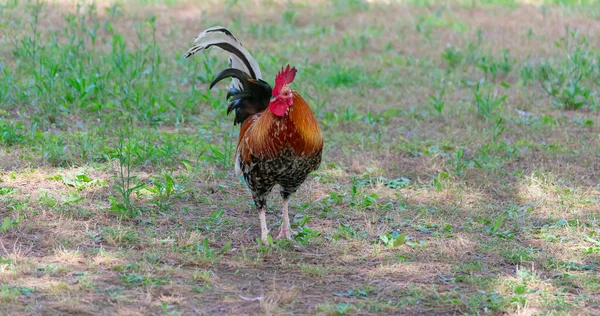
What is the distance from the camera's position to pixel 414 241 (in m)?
5.10

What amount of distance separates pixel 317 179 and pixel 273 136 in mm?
1735

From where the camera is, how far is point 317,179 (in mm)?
6277

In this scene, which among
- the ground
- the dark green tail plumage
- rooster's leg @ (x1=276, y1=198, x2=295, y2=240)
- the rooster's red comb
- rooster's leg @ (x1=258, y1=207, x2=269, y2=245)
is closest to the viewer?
the ground

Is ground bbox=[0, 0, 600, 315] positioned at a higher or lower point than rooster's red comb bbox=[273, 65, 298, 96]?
lower

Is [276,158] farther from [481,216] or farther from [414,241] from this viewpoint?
[481,216]

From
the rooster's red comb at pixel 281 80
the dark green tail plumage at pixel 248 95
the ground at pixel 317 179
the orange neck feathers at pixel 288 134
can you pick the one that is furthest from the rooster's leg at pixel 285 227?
the rooster's red comb at pixel 281 80

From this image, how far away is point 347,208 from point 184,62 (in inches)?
166

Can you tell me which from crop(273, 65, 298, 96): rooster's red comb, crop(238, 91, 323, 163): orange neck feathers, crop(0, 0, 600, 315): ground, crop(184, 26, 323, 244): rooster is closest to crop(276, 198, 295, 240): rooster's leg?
crop(184, 26, 323, 244): rooster

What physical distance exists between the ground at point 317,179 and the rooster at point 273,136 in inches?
17.6

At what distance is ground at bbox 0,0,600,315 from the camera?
4219 millimetres

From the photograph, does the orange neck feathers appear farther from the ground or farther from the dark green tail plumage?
the ground

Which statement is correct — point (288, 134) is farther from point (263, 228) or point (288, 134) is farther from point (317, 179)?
point (317, 179)

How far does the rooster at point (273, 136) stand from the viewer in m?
4.58

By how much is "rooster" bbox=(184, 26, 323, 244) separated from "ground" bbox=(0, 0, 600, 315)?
17.6 inches
